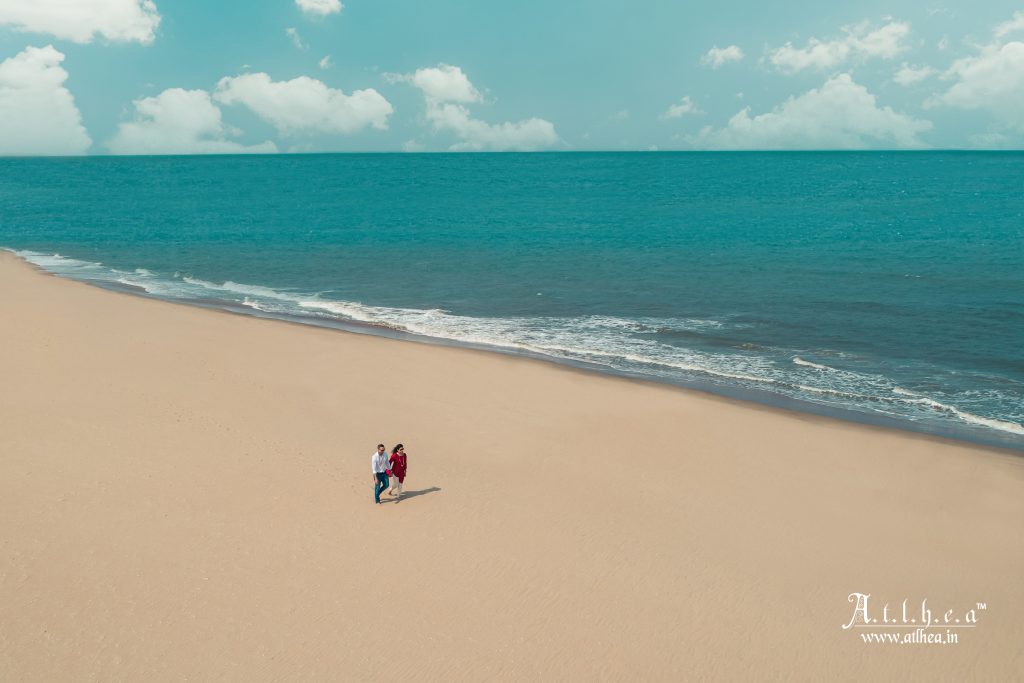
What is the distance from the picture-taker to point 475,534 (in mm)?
13312

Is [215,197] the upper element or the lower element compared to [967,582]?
upper

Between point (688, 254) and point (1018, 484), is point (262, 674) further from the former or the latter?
point (688, 254)

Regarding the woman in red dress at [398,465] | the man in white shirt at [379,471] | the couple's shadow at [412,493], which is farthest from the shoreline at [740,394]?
the man in white shirt at [379,471]

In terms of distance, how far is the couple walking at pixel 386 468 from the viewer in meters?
13.9

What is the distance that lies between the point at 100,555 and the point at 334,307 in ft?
71.3

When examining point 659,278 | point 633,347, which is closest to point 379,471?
point 633,347

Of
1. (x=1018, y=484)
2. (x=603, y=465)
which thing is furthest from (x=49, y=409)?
(x=1018, y=484)

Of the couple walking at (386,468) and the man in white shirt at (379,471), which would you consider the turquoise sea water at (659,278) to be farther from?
the man in white shirt at (379,471)

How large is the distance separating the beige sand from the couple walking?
410 mm

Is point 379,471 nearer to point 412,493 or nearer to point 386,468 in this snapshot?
point 386,468

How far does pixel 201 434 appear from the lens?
17.4m

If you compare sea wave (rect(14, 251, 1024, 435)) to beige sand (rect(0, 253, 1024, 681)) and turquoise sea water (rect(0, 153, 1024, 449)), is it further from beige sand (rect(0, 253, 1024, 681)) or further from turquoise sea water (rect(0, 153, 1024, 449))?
beige sand (rect(0, 253, 1024, 681))

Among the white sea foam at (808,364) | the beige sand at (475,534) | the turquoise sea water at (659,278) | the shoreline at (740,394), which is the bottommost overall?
the beige sand at (475,534)

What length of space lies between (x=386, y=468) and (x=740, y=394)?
12.1m
